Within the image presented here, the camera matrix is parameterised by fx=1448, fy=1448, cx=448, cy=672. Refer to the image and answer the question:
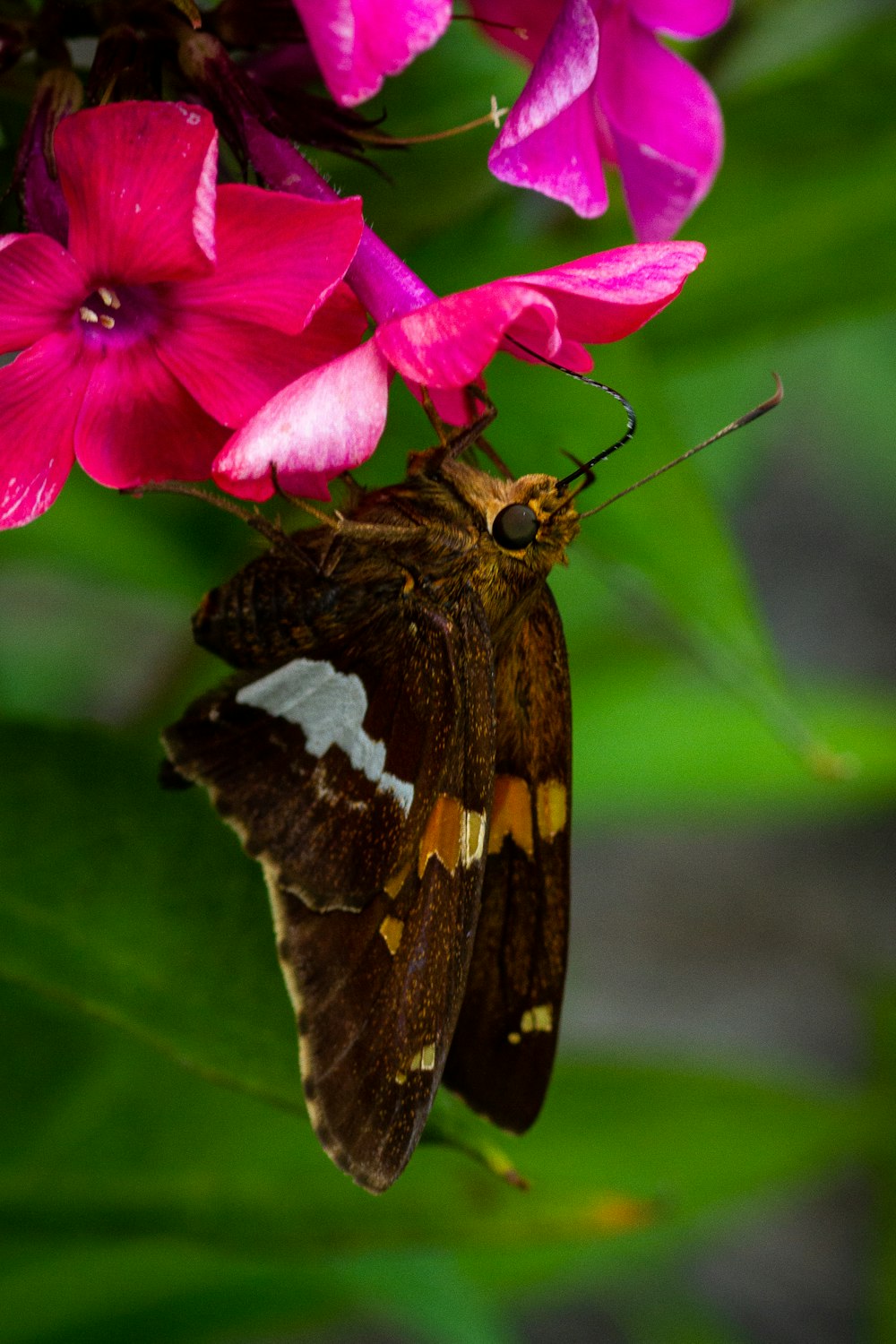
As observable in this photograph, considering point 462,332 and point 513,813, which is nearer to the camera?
point 462,332

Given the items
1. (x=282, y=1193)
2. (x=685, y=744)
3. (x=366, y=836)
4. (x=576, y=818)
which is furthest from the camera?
(x=576, y=818)

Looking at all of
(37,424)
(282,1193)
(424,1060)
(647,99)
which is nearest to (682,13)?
(647,99)

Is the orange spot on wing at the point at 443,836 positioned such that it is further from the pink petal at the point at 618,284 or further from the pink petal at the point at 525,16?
the pink petal at the point at 525,16

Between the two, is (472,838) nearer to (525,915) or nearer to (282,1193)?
(525,915)

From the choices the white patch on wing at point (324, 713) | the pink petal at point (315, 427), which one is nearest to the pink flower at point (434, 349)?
the pink petal at point (315, 427)

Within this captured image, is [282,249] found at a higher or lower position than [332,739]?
higher

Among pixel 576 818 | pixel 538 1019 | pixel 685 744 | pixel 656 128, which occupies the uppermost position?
pixel 656 128

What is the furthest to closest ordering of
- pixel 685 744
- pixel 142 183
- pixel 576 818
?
1. pixel 576 818
2. pixel 685 744
3. pixel 142 183

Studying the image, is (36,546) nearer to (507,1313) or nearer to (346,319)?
(346,319)
